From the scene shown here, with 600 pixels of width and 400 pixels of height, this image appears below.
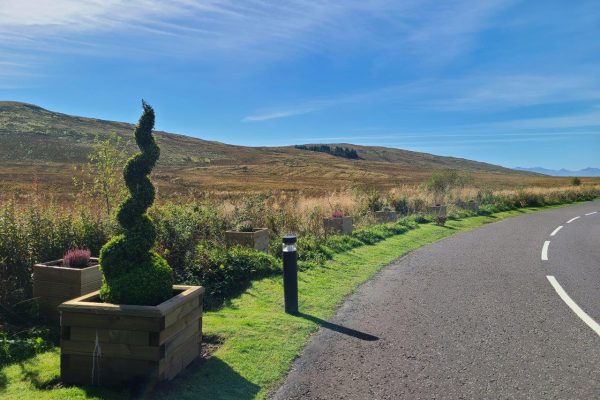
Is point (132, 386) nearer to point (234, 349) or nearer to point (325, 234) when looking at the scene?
point (234, 349)

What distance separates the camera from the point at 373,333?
228 inches

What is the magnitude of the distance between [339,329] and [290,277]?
1.18 meters

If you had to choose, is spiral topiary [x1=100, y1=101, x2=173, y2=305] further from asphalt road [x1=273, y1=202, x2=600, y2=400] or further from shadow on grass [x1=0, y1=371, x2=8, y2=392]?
asphalt road [x1=273, y1=202, x2=600, y2=400]

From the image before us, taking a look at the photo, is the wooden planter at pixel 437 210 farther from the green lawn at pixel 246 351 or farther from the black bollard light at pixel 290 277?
the black bollard light at pixel 290 277

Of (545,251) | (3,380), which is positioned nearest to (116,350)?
(3,380)

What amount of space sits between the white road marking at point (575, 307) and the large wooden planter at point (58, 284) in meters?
6.33

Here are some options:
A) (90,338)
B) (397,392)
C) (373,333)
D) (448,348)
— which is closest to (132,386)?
(90,338)

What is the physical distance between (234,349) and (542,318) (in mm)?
4260

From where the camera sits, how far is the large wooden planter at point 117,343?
4.08m

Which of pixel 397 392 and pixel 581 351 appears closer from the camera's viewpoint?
pixel 397 392

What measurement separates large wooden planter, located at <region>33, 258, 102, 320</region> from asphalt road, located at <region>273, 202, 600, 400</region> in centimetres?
293

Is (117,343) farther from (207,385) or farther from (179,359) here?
(207,385)

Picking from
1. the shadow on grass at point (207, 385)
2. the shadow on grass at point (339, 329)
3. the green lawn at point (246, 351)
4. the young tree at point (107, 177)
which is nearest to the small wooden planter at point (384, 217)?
the green lawn at point (246, 351)

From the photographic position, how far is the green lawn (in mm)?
4059
